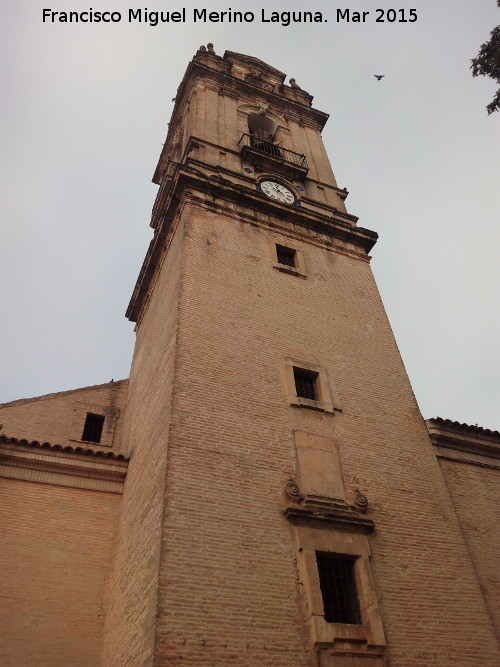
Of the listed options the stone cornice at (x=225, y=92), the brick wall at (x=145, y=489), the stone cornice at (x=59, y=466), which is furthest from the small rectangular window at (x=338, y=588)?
the stone cornice at (x=225, y=92)

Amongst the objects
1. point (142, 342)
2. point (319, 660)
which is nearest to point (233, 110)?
point (142, 342)

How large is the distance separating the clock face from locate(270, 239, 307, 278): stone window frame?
2074 mm

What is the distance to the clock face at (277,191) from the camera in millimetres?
15867

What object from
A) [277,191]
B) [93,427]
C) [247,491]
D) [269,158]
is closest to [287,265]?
[277,191]

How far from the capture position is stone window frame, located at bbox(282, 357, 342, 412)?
10389 millimetres

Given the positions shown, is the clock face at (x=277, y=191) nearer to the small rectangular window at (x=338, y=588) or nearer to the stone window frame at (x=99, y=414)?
the stone window frame at (x=99, y=414)

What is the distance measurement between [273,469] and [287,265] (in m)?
5.84

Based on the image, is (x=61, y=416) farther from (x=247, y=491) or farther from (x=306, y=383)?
(x=247, y=491)

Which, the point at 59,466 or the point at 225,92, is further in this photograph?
the point at 225,92

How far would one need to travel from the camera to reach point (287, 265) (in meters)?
13.5

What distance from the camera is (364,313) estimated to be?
13438mm

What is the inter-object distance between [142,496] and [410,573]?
15.0 feet

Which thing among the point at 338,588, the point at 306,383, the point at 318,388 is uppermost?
the point at 306,383

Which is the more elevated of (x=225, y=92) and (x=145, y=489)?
(x=225, y=92)
